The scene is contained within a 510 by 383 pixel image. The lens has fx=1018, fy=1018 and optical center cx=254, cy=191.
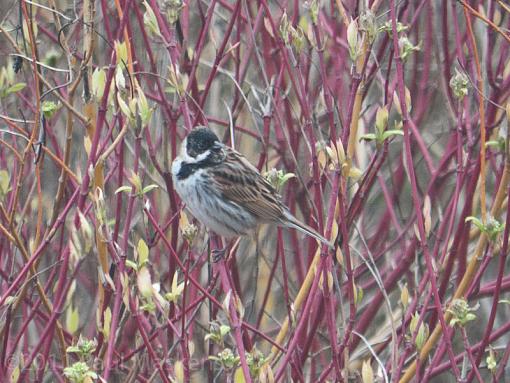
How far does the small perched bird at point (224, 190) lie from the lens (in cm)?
375

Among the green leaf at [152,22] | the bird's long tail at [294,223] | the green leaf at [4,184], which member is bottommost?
the bird's long tail at [294,223]

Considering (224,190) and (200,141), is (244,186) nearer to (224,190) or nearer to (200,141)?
(224,190)

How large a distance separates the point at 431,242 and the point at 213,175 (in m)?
1.43

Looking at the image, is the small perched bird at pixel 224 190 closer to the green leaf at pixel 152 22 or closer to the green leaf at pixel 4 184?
the green leaf at pixel 152 22

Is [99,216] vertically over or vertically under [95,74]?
under

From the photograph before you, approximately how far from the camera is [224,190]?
414 centimetres

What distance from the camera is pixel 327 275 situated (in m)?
2.62

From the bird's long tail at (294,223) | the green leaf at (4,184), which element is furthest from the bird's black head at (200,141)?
the green leaf at (4,184)

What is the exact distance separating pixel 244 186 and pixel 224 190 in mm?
83

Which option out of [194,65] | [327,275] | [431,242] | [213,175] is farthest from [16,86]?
[431,242]

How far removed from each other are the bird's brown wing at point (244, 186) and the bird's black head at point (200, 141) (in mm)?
293

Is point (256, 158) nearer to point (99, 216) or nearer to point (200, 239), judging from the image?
point (200, 239)

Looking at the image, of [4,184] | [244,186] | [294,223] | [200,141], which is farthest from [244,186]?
[4,184]

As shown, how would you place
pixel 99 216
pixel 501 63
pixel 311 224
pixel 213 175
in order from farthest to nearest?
pixel 213 175 → pixel 311 224 → pixel 501 63 → pixel 99 216
